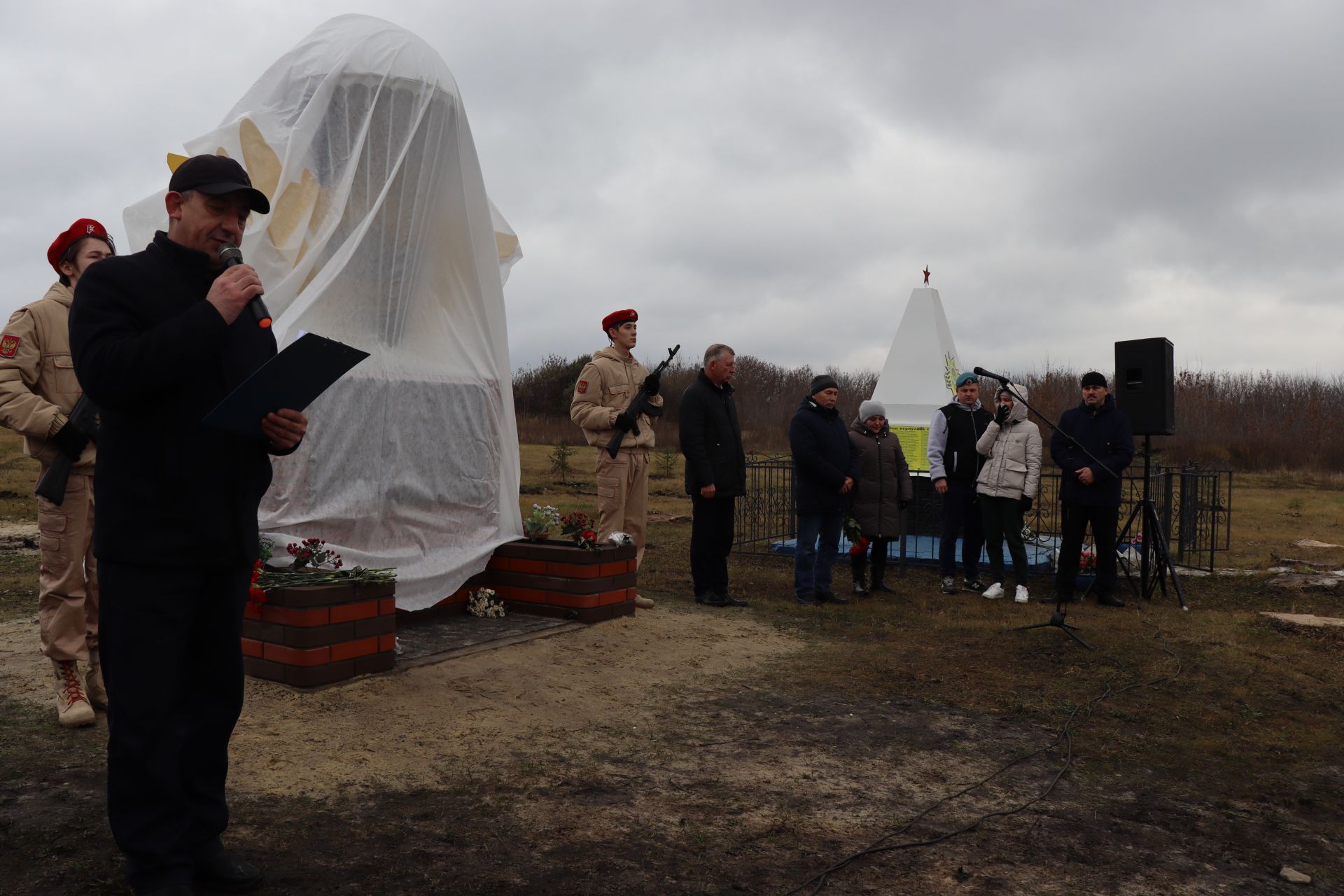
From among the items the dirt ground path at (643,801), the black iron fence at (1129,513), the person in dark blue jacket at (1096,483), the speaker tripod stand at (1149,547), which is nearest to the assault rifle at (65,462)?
the dirt ground path at (643,801)

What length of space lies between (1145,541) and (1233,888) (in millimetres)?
5501

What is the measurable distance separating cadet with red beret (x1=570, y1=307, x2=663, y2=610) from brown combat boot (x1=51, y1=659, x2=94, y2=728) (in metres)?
3.20

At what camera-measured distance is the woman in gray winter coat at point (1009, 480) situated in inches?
299

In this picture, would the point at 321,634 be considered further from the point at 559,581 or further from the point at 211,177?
the point at 211,177

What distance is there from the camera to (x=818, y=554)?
7.55 metres

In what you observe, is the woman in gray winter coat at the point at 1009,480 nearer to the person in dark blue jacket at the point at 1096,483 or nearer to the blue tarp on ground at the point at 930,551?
the person in dark blue jacket at the point at 1096,483

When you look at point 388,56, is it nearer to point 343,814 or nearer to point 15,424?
point 15,424

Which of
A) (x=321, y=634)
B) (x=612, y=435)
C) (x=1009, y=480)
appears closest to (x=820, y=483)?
(x=1009, y=480)

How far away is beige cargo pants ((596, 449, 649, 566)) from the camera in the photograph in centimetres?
668

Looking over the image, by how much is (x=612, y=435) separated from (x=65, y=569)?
3.39 m

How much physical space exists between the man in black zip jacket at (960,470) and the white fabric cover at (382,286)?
3.90 metres

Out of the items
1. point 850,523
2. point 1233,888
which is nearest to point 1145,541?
point 850,523

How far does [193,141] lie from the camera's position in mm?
5227

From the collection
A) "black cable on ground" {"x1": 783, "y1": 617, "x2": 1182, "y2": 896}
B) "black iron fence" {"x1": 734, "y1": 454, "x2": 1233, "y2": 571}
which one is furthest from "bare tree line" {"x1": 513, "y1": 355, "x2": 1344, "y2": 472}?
"black cable on ground" {"x1": 783, "y1": 617, "x2": 1182, "y2": 896}
